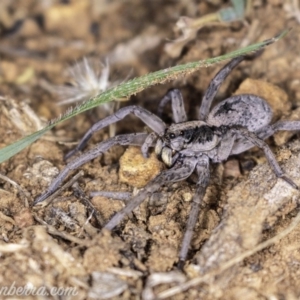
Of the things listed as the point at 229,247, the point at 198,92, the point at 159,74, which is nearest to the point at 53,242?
the point at 229,247

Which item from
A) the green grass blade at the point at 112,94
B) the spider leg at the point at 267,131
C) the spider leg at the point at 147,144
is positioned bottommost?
the spider leg at the point at 267,131

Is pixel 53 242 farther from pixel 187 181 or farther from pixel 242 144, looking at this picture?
pixel 242 144

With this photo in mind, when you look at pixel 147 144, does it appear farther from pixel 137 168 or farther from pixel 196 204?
pixel 196 204

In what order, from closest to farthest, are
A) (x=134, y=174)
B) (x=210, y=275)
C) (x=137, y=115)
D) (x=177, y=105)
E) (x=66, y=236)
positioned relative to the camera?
(x=210, y=275) → (x=66, y=236) → (x=134, y=174) → (x=137, y=115) → (x=177, y=105)


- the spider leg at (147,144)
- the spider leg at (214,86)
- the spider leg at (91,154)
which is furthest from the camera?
the spider leg at (214,86)

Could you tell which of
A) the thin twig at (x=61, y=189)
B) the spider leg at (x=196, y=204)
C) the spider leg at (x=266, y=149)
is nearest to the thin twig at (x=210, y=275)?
the spider leg at (x=196, y=204)

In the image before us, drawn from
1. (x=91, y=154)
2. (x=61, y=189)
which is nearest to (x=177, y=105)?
(x=91, y=154)

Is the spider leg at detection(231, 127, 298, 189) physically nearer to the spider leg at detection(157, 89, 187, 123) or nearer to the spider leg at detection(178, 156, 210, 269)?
the spider leg at detection(178, 156, 210, 269)

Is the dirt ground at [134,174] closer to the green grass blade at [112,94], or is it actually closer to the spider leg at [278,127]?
the spider leg at [278,127]
